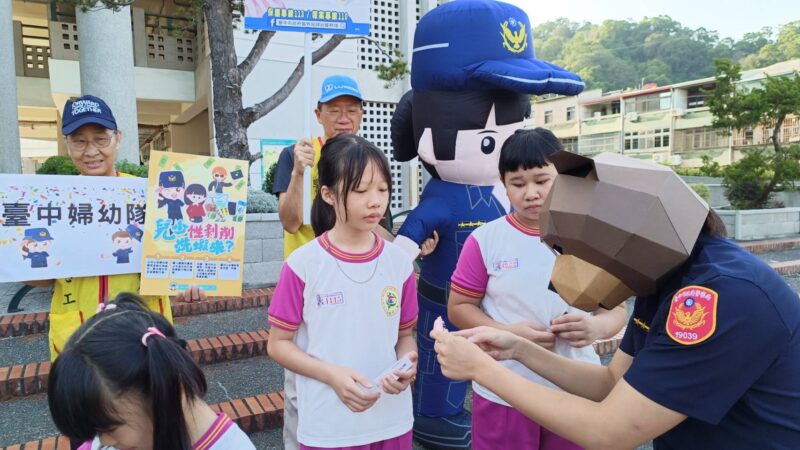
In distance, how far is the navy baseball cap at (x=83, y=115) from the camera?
213 centimetres

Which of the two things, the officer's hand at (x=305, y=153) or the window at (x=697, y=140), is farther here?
the window at (x=697, y=140)

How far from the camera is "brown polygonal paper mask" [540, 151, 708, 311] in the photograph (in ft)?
3.66

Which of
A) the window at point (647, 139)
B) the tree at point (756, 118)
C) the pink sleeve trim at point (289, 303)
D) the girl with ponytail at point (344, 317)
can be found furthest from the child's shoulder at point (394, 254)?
the window at point (647, 139)

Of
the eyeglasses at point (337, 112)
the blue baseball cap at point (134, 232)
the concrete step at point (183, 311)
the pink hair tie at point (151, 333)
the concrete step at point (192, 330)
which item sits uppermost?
the eyeglasses at point (337, 112)

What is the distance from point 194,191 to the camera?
2.40 m

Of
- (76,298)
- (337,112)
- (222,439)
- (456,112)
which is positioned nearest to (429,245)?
(456,112)

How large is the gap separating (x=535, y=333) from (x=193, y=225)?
1.54m

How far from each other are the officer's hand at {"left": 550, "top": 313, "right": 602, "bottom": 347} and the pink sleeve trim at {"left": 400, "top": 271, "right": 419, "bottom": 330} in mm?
499

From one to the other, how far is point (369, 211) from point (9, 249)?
4.88ft

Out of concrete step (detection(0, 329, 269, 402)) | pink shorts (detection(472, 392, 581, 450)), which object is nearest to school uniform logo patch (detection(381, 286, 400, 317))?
pink shorts (detection(472, 392, 581, 450))

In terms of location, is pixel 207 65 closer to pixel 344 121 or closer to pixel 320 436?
pixel 344 121

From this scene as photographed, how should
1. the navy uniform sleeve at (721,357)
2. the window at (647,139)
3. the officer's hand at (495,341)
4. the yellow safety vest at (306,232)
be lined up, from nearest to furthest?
1. the navy uniform sleeve at (721,357)
2. the officer's hand at (495,341)
3. the yellow safety vest at (306,232)
4. the window at (647,139)

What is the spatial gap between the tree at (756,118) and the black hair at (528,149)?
1116 cm

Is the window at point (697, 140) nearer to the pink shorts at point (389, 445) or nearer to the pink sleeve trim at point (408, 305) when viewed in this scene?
the pink sleeve trim at point (408, 305)
